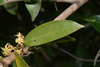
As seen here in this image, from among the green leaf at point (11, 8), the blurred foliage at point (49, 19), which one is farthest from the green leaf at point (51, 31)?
the blurred foliage at point (49, 19)

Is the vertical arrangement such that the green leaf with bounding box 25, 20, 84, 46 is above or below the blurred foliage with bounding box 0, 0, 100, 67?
above

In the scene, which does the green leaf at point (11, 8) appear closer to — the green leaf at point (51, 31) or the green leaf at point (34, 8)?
the green leaf at point (34, 8)

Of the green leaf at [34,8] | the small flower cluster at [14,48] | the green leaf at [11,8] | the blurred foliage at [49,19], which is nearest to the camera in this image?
the small flower cluster at [14,48]


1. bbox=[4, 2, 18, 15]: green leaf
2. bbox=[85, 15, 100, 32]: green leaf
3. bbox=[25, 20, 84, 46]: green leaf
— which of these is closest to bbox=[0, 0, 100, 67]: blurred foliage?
bbox=[4, 2, 18, 15]: green leaf

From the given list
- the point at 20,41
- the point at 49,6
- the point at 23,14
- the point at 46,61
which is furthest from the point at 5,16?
the point at 20,41

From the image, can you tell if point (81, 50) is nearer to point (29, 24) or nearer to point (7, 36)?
point (29, 24)

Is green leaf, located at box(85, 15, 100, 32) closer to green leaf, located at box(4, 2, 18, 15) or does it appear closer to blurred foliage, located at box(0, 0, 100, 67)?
green leaf, located at box(4, 2, 18, 15)

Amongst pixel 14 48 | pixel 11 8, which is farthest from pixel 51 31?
pixel 11 8

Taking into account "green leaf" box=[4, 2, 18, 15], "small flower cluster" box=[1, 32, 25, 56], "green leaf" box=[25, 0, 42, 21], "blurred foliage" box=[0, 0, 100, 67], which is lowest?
"blurred foliage" box=[0, 0, 100, 67]
